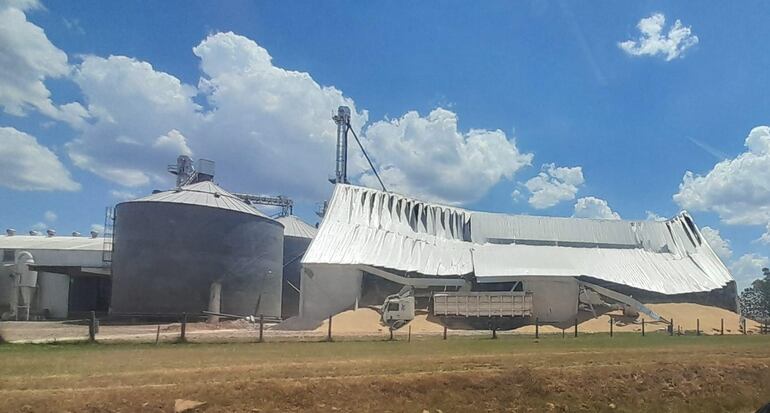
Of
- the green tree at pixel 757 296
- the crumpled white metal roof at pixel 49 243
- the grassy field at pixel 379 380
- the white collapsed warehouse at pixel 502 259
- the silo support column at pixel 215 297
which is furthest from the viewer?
the green tree at pixel 757 296

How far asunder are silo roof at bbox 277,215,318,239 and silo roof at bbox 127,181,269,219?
1673cm

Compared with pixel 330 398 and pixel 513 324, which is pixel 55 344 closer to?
pixel 330 398

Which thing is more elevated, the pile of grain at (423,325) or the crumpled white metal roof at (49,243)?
the crumpled white metal roof at (49,243)

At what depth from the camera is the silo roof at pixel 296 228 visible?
3430 inches

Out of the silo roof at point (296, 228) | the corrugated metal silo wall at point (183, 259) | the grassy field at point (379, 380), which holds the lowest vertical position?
the grassy field at point (379, 380)

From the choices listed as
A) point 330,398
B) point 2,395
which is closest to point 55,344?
point 2,395

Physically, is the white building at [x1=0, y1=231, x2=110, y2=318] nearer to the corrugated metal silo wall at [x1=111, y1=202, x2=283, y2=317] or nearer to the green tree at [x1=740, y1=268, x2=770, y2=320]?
the corrugated metal silo wall at [x1=111, y1=202, x2=283, y2=317]

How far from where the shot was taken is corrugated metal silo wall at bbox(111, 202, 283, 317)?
58.9 m

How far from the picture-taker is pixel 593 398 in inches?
632

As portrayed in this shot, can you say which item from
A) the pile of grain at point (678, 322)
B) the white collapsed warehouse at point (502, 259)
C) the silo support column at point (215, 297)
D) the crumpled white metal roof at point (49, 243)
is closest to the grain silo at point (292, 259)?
the white collapsed warehouse at point (502, 259)

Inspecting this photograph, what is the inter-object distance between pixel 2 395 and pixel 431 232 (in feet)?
219

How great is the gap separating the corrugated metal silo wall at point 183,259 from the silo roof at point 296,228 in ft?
69.8

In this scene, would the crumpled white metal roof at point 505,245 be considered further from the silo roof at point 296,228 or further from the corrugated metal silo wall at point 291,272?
the silo roof at point 296,228

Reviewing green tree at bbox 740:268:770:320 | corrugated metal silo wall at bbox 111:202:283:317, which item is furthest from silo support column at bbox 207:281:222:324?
green tree at bbox 740:268:770:320
